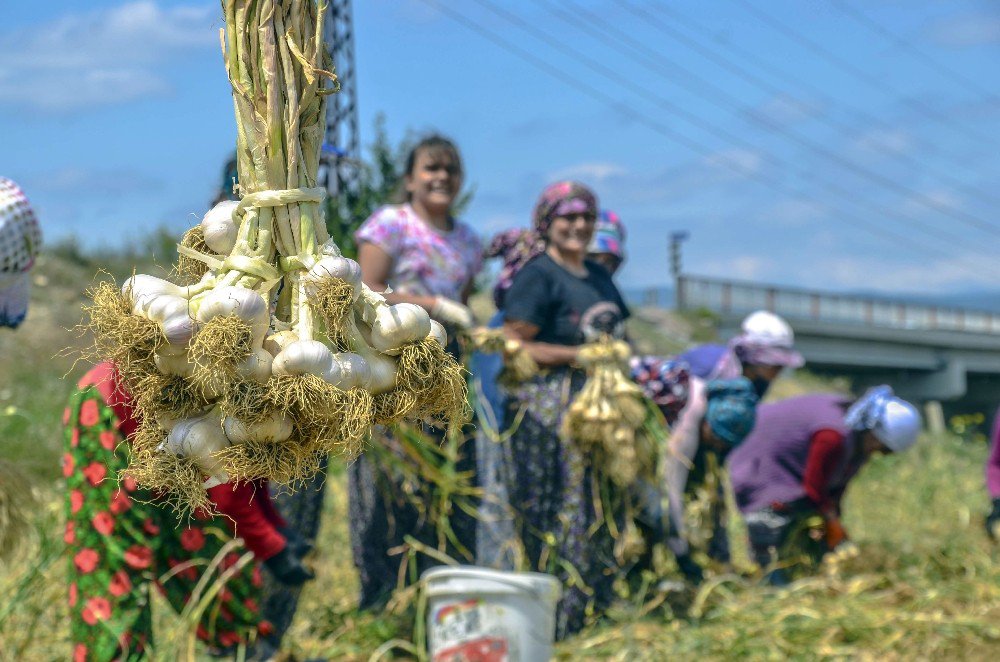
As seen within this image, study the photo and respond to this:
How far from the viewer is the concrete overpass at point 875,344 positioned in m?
27.0


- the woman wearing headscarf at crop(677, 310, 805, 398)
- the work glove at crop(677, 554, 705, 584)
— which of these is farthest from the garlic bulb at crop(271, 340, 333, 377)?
the woman wearing headscarf at crop(677, 310, 805, 398)

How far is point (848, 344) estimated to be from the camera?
2747 cm

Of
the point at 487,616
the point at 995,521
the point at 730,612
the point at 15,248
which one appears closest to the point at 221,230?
the point at 15,248

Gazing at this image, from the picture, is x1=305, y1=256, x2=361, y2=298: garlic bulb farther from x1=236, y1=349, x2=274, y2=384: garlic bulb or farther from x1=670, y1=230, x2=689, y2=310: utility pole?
x1=670, y1=230, x2=689, y2=310: utility pole

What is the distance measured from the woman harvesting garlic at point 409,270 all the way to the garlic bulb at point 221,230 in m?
2.16

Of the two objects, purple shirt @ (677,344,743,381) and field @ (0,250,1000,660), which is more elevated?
purple shirt @ (677,344,743,381)

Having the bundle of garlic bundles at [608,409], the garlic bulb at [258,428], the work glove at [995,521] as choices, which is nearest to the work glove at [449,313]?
the bundle of garlic bundles at [608,409]

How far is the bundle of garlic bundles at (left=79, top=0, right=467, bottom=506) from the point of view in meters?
1.51

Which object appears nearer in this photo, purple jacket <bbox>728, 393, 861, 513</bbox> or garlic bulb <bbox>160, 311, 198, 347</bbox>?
garlic bulb <bbox>160, 311, 198, 347</bbox>

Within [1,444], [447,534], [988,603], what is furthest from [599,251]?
[1,444]

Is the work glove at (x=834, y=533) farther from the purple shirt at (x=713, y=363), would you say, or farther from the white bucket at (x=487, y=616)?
the white bucket at (x=487, y=616)

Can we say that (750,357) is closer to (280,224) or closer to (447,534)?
(447,534)

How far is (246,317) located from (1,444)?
15.7 feet

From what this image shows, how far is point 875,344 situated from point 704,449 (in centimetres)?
2467
